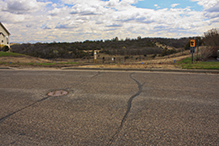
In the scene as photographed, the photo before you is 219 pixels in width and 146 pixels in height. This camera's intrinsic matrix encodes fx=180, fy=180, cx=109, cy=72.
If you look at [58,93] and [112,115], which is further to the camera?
→ [58,93]

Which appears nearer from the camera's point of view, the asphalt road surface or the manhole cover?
the asphalt road surface

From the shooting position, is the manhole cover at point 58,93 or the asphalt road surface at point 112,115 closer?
the asphalt road surface at point 112,115

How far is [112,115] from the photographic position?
4480 millimetres

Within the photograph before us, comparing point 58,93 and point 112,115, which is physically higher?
point 58,93

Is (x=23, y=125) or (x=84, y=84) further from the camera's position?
(x=84, y=84)

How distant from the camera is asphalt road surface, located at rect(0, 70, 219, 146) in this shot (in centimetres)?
349

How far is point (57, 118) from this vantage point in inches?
173

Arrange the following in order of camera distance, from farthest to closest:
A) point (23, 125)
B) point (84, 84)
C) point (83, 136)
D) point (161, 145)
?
point (84, 84), point (23, 125), point (83, 136), point (161, 145)

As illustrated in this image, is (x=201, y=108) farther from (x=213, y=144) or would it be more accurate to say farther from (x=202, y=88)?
(x=202, y=88)

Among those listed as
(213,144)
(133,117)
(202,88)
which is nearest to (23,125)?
(133,117)

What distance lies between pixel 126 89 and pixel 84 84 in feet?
6.40

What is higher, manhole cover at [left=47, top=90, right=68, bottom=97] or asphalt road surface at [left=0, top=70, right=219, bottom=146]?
manhole cover at [left=47, top=90, right=68, bottom=97]

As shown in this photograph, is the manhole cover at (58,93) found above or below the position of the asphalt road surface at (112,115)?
above

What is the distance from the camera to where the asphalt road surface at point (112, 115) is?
349 centimetres
